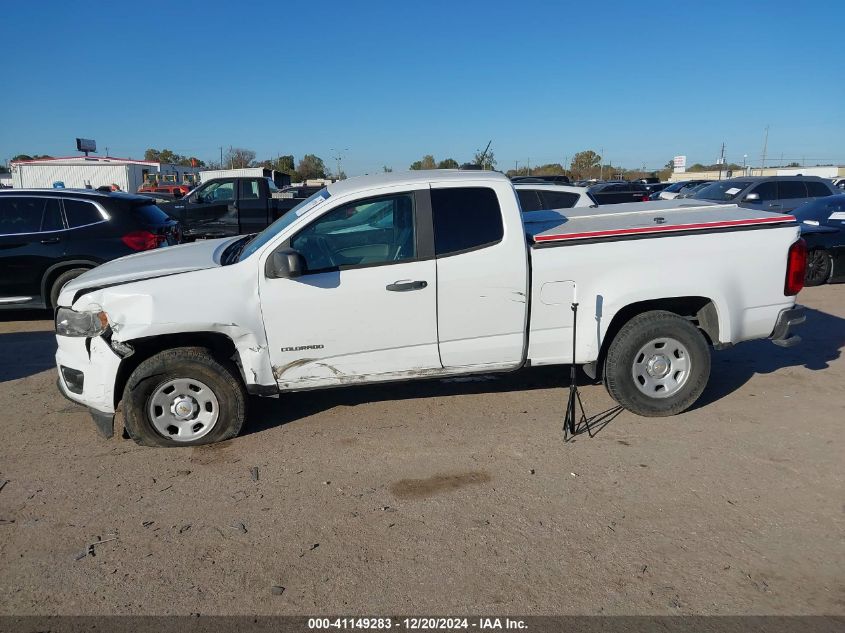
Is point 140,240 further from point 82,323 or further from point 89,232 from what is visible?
point 82,323

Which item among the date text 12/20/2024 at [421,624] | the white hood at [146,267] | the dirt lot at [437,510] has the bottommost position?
the date text 12/20/2024 at [421,624]

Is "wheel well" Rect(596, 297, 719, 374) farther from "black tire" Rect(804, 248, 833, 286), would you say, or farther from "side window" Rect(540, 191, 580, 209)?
"black tire" Rect(804, 248, 833, 286)

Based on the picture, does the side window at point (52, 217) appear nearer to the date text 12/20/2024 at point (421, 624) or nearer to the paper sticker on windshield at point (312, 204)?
the paper sticker on windshield at point (312, 204)

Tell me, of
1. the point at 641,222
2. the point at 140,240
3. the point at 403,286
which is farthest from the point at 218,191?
the point at 641,222

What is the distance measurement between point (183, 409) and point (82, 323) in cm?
93

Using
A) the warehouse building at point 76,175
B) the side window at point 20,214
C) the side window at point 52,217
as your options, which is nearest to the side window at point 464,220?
the side window at point 52,217

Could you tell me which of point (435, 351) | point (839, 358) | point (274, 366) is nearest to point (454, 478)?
point (435, 351)

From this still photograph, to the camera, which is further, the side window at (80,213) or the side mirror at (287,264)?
the side window at (80,213)

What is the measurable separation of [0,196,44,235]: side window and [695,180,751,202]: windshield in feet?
44.8

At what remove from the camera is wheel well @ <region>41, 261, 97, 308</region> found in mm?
8312

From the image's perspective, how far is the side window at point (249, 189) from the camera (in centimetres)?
1489

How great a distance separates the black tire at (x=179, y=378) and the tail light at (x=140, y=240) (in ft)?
14.8

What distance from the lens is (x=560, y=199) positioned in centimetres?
941

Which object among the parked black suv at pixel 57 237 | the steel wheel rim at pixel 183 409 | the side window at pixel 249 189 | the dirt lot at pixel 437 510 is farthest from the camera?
the side window at pixel 249 189
